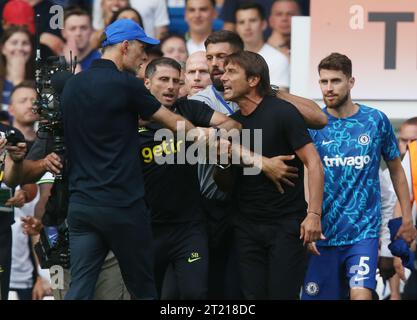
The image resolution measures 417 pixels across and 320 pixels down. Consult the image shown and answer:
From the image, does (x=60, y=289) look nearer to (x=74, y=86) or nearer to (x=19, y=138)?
(x=19, y=138)

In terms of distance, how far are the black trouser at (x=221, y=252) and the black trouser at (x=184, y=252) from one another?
6.5 inches

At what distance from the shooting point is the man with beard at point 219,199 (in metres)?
8.88

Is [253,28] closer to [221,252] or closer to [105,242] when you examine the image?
[221,252]

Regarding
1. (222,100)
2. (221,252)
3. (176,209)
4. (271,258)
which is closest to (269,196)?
(271,258)

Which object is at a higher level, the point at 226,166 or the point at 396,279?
the point at 226,166

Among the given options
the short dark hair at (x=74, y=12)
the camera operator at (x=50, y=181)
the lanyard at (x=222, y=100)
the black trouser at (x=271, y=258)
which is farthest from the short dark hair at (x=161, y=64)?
the short dark hair at (x=74, y=12)

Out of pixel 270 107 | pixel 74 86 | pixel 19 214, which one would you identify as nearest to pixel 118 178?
pixel 74 86

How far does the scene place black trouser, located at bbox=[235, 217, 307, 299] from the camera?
836 cm

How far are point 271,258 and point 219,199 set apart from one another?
65 centimetres

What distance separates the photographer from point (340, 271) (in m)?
9.24

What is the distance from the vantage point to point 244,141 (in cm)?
829

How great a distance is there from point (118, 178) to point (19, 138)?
1343mm

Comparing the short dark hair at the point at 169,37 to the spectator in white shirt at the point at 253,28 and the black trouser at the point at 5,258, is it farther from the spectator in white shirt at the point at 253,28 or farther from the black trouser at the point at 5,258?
the black trouser at the point at 5,258

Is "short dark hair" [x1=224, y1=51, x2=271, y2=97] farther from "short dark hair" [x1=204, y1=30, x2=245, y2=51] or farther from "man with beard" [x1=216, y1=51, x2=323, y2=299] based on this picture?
"short dark hair" [x1=204, y1=30, x2=245, y2=51]
